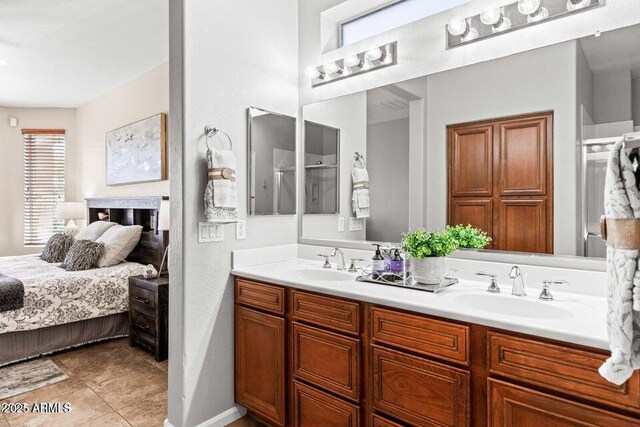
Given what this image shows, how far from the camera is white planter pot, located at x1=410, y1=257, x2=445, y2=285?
172 centimetres

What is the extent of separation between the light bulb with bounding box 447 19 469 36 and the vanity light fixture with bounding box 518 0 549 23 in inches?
9.6

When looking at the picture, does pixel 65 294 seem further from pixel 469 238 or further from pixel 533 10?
pixel 533 10

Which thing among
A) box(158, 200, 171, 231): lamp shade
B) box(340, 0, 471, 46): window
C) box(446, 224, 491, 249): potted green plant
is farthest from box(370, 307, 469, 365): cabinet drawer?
box(158, 200, 171, 231): lamp shade

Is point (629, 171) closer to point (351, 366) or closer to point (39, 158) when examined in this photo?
point (351, 366)

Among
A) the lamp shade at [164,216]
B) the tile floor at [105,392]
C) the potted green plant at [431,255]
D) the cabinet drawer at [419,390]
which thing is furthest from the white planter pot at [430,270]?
the lamp shade at [164,216]

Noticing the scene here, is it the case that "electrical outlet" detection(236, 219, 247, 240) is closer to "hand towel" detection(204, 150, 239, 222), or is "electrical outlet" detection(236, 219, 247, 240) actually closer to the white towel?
"hand towel" detection(204, 150, 239, 222)

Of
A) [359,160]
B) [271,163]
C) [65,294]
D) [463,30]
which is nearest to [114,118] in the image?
[65,294]

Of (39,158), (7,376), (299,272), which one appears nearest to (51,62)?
(39,158)

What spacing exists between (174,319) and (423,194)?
1.51 metres

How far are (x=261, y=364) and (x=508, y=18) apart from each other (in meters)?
2.11

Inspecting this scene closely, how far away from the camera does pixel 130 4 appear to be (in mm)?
2879

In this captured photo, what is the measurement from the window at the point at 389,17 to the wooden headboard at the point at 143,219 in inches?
93.3

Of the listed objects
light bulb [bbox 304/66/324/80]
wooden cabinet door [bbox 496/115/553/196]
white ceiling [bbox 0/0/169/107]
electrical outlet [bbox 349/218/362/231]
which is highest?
white ceiling [bbox 0/0/169/107]

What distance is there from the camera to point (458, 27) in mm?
1891
